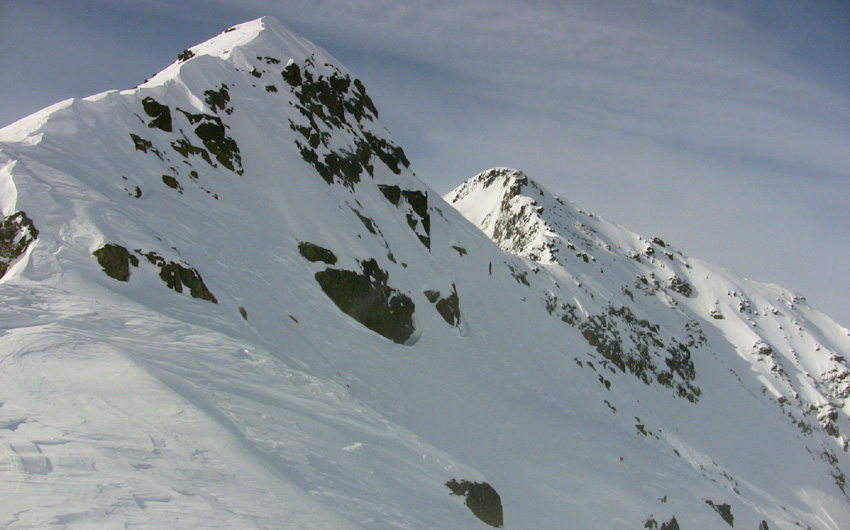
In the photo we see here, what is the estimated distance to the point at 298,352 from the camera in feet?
50.2

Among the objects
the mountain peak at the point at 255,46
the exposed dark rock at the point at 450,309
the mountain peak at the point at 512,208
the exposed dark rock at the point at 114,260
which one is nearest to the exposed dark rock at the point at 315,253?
the exposed dark rock at the point at 450,309

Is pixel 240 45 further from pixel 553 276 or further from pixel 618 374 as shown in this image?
pixel 618 374

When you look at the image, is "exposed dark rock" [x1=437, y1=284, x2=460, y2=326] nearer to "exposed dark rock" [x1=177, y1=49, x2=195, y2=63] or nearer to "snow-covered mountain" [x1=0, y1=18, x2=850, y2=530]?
"snow-covered mountain" [x1=0, y1=18, x2=850, y2=530]

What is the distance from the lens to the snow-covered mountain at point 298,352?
23.1ft

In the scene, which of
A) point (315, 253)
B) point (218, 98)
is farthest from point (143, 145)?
point (315, 253)

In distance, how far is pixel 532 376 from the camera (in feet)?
97.9

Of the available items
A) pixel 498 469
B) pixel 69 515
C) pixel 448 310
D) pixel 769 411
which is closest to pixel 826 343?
pixel 769 411

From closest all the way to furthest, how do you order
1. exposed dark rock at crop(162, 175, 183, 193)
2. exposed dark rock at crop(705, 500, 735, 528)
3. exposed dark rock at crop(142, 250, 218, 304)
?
exposed dark rock at crop(142, 250, 218, 304), exposed dark rock at crop(162, 175, 183, 193), exposed dark rock at crop(705, 500, 735, 528)

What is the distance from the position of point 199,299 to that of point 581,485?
647 inches

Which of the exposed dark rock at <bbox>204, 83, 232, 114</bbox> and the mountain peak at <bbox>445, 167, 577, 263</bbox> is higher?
the mountain peak at <bbox>445, 167, 577, 263</bbox>

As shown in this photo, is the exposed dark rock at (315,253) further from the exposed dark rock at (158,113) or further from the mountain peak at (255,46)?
the mountain peak at (255,46)

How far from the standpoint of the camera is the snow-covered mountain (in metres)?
7.04

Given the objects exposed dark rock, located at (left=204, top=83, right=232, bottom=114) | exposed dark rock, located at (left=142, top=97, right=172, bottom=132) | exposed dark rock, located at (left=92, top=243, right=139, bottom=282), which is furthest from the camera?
exposed dark rock, located at (left=204, top=83, right=232, bottom=114)

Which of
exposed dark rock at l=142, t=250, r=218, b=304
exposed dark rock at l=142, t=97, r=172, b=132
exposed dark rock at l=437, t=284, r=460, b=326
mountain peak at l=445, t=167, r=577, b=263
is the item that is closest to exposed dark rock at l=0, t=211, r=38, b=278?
exposed dark rock at l=142, t=250, r=218, b=304
